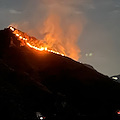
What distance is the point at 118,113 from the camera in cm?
7744

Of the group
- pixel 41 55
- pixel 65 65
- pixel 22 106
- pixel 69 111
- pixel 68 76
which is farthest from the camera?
pixel 41 55

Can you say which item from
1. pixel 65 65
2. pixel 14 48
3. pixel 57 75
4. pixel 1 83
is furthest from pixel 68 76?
pixel 1 83

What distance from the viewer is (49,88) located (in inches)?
4026

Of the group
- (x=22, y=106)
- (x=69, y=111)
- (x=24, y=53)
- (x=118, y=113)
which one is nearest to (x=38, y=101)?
(x=69, y=111)

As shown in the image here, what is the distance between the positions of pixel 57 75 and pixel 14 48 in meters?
33.1

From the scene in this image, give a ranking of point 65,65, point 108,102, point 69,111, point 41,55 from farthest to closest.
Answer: point 41,55
point 65,65
point 108,102
point 69,111

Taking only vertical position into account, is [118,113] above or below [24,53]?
below

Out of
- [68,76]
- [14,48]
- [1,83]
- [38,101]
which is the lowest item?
[38,101]

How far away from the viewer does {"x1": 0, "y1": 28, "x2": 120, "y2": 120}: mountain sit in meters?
64.8

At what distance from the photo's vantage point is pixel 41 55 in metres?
142

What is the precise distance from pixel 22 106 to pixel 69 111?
63.3ft

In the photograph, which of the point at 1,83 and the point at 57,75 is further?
the point at 57,75

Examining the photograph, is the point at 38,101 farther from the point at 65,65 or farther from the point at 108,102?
the point at 65,65

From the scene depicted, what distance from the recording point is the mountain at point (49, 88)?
213ft
